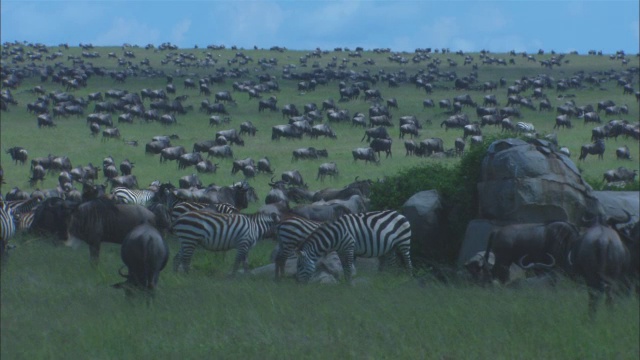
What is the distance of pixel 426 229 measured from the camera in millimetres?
25562

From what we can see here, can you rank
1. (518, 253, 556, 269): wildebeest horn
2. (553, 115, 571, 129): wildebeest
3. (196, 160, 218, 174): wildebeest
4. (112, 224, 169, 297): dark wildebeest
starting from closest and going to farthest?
(112, 224, 169, 297): dark wildebeest < (518, 253, 556, 269): wildebeest horn < (196, 160, 218, 174): wildebeest < (553, 115, 571, 129): wildebeest

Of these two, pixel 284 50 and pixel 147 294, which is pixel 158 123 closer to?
pixel 147 294

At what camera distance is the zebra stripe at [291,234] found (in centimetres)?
2186

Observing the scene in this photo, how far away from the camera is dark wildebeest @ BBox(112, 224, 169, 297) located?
16.6 m

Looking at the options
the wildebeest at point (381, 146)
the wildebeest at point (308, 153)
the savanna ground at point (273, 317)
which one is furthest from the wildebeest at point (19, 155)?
the savanna ground at point (273, 317)

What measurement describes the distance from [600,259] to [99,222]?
11.6m

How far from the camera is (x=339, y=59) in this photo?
129 m

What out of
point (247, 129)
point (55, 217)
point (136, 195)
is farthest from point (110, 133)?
point (55, 217)

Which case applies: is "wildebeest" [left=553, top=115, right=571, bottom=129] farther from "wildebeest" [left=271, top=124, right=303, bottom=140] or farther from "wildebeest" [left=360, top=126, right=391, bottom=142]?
"wildebeest" [left=271, top=124, right=303, bottom=140]

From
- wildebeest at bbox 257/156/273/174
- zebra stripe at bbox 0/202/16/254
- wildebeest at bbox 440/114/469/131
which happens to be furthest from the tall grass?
wildebeest at bbox 440/114/469/131

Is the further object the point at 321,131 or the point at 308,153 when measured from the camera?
the point at 321,131

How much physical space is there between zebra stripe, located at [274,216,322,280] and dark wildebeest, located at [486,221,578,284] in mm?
4266

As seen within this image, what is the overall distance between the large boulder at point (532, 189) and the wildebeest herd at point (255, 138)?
237 centimetres

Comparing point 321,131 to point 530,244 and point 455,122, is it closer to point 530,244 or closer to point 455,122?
point 455,122
